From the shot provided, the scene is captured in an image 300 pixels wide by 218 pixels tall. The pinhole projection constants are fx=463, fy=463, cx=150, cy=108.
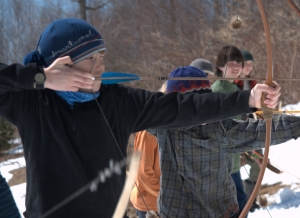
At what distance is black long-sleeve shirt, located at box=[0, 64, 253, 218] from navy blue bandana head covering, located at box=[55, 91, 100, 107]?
1cm

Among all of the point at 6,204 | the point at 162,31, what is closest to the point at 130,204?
the point at 162,31

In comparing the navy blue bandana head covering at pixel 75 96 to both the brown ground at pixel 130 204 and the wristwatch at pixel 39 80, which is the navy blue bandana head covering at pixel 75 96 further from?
the brown ground at pixel 130 204

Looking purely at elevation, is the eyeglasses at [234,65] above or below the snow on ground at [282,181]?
above

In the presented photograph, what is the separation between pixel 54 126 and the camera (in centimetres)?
110

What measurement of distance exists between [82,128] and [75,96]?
0.08 meters

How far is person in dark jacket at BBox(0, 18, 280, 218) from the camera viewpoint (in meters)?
1.08

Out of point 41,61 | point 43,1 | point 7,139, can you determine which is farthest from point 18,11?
point 41,61

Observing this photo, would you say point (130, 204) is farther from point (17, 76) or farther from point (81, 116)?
point (17, 76)

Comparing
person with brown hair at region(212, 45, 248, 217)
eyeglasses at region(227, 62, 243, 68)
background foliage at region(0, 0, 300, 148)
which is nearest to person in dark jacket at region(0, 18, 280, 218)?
person with brown hair at region(212, 45, 248, 217)

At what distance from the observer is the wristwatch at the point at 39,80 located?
99cm

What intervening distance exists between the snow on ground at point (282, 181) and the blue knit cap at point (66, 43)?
6.65 feet

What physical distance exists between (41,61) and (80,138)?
231 millimetres

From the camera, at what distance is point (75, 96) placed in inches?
44.4

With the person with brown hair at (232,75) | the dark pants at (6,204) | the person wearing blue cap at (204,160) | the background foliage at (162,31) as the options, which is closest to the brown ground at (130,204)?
the background foliage at (162,31)
